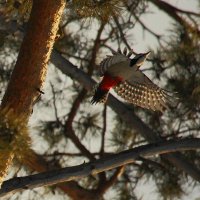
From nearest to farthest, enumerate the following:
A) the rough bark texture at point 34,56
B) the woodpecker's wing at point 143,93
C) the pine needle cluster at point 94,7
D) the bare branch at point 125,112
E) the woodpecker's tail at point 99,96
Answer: the rough bark texture at point 34,56 < the pine needle cluster at point 94,7 < the woodpecker's tail at point 99,96 < the bare branch at point 125,112 < the woodpecker's wing at point 143,93

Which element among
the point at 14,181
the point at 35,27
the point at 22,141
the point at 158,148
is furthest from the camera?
the point at 158,148

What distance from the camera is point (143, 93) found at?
3.24 meters

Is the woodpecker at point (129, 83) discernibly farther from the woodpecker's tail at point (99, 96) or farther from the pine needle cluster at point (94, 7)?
the pine needle cluster at point (94, 7)

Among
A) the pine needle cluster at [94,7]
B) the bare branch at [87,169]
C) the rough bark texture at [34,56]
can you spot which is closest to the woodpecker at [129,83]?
the bare branch at [87,169]

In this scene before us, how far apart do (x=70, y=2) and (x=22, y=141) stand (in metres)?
0.92

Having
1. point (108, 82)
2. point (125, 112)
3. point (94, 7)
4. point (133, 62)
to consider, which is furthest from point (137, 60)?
point (94, 7)

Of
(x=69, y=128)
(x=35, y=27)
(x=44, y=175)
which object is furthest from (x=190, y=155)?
(x=35, y=27)

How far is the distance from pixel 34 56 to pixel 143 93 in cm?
137

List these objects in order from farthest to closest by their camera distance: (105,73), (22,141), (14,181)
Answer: (105,73) → (14,181) → (22,141)

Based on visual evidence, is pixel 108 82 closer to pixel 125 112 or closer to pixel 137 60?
pixel 137 60

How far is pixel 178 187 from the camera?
11.6ft

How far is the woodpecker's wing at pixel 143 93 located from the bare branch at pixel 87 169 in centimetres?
68

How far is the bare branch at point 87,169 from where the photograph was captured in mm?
2121

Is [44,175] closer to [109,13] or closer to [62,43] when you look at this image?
[109,13]
